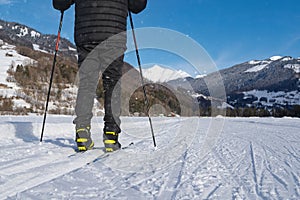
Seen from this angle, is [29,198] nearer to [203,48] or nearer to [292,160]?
[292,160]

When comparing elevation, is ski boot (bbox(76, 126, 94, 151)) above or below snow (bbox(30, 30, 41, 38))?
below

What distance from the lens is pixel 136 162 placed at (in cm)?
203

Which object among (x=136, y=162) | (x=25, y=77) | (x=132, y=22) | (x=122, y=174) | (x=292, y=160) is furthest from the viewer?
(x=25, y=77)

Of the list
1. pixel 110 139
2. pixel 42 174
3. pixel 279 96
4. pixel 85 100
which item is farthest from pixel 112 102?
pixel 279 96

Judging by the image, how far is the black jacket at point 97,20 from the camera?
8.77ft

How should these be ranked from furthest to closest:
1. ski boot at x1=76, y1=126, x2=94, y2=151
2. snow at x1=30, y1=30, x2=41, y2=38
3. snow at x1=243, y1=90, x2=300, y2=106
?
1. snow at x1=30, y1=30, x2=41, y2=38
2. snow at x1=243, y1=90, x2=300, y2=106
3. ski boot at x1=76, y1=126, x2=94, y2=151

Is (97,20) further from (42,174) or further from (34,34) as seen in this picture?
(34,34)

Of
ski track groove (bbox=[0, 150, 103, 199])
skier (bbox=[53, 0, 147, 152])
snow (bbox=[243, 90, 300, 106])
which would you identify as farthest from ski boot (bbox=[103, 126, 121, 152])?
snow (bbox=[243, 90, 300, 106])

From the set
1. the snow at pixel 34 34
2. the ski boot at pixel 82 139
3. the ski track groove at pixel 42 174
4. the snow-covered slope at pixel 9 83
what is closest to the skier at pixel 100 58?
the ski boot at pixel 82 139

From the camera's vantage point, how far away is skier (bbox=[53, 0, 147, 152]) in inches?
103

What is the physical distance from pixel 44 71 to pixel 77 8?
49.7 meters

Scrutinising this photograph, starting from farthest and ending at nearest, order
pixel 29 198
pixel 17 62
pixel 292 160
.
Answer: pixel 17 62 → pixel 292 160 → pixel 29 198

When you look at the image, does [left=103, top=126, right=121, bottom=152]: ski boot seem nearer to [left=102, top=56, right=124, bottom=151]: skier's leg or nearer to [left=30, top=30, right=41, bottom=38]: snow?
[left=102, top=56, right=124, bottom=151]: skier's leg

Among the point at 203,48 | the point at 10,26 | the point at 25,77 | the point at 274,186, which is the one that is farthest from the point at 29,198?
the point at 10,26
